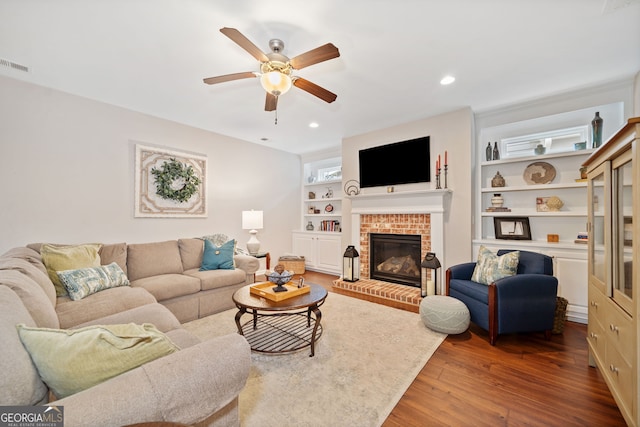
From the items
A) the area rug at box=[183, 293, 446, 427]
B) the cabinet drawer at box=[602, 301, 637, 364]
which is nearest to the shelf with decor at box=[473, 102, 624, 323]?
the cabinet drawer at box=[602, 301, 637, 364]

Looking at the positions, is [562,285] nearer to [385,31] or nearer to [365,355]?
[365,355]

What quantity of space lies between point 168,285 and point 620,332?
3634 millimetres

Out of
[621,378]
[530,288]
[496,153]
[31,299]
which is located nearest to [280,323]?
[31,299]

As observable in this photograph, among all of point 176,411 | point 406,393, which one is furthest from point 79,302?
point 406,393

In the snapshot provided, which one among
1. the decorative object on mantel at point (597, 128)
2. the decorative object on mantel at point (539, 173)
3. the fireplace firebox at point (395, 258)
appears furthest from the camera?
the fireplace firebox at point (395, 258)

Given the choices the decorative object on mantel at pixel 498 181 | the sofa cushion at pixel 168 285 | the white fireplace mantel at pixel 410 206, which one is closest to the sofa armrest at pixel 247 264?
the sofa cushion at pixel 168 285

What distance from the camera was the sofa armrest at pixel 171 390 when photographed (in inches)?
29.4

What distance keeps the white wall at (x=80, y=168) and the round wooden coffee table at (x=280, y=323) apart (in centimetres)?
217

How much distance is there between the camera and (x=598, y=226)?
1.96 m

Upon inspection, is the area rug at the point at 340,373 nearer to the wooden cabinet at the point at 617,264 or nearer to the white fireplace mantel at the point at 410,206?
the wooden cabinet at the point at 617,264

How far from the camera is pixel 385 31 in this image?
2.07m

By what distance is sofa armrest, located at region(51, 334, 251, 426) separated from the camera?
75 cm

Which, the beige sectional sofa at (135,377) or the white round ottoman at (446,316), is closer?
the beige sectional sofa at (135,377)

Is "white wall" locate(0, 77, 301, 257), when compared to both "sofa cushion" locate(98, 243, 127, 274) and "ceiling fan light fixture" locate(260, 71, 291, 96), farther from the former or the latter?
"ceiling fan light fixture" locate(260, 71, 291, 96)
